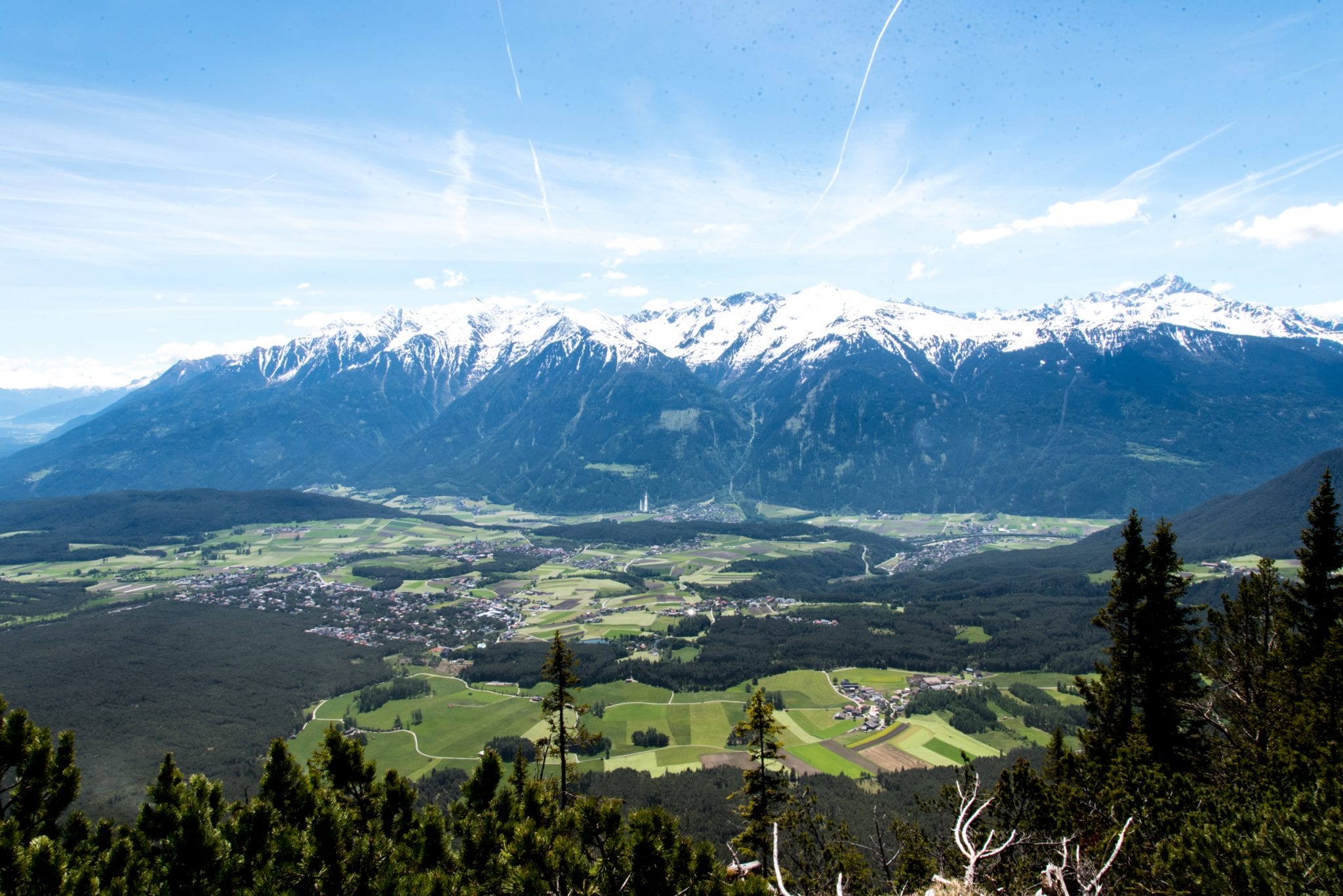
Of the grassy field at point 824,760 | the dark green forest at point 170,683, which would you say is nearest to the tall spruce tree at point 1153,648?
the grassy field at point 824,760

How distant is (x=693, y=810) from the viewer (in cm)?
6059

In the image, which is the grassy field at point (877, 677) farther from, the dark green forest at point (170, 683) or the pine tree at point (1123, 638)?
the dark green forest at point (170, 683)

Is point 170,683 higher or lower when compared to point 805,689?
higher

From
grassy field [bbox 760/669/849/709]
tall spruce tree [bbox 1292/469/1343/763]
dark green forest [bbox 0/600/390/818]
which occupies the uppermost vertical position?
tall spruce tree [bbox 1292/469/1343/763]

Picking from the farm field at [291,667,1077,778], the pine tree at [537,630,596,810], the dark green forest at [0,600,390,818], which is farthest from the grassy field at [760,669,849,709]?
the pine tree at [537,630,596,810]

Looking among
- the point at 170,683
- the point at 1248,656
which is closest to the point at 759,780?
the point at 1248,656

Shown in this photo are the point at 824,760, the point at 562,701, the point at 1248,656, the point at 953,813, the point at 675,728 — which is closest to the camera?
the point at 953,813

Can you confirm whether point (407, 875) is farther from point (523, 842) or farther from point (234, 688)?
point (234, 688)

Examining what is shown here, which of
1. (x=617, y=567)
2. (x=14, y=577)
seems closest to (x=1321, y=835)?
(x=617, y=567)

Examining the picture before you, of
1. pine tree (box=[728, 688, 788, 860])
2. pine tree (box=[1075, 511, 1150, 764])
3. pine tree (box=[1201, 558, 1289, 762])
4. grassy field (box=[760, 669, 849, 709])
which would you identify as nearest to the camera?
pine tree (box=[728, 688, 788, 860])

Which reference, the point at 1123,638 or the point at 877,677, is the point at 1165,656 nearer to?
the point at 1123,638

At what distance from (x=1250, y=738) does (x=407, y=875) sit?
109ft

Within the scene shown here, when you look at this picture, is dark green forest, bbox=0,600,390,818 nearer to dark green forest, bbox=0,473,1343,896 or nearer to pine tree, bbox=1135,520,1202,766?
dark green forest, bbox=0,473,1343,896

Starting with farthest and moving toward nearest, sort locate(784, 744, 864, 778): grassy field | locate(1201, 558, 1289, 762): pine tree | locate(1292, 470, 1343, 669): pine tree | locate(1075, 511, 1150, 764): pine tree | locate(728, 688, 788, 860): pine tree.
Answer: locate(784, 744, 864, 778): grassy field → locate(1292, 470, 1343, 669): pine tree → locate(1075, 511, 1150, 764): pine tree → locate(1201, 558, 1289, 762): pine tree → locate(728, 688, 788, 860): pine tree
